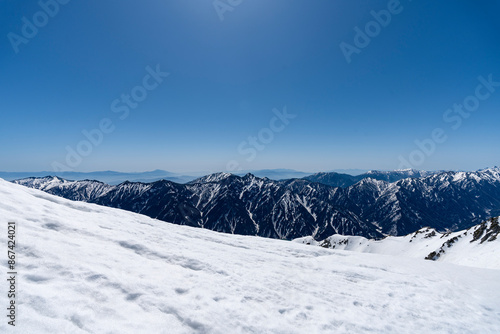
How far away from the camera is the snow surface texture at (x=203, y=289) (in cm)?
724

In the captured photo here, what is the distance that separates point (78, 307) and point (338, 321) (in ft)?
34.2

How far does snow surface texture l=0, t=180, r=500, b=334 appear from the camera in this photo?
7.24 m

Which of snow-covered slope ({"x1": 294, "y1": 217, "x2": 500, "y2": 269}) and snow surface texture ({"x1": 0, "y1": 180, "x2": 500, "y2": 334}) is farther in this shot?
snow-covered slope ({"x1": 294, "y1": 217, "x2": 500, "y2": 269})

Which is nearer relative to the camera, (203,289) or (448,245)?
(203,289)

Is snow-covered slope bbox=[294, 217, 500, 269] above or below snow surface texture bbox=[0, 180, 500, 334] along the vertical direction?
below

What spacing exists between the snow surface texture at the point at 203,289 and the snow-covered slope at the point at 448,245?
34645mm

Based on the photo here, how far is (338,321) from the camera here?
969cm

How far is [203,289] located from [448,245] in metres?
93.9

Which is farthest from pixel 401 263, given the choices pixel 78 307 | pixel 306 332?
pixel 78 307

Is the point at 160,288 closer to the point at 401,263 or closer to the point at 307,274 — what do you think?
the point at 307,274

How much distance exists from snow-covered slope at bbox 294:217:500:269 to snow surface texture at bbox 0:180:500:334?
114ft

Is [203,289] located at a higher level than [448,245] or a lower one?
higher

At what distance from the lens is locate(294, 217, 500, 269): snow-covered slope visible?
147 feet

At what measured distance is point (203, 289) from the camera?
33.8 ft
